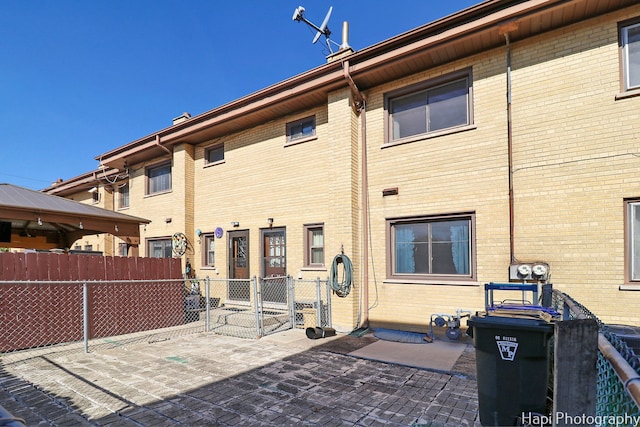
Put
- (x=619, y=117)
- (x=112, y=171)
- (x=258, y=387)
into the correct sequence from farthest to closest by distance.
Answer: (x=112, y=171) → (x=619, y=117) → (x=258, y=387)

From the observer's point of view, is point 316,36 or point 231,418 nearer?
point 231,418


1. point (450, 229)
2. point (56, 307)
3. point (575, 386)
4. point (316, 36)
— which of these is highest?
point (316, 36)

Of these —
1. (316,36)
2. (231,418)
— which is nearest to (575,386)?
(231,418)

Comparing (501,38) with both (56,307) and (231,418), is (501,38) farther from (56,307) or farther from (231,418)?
(56,307)

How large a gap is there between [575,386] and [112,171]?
1727 centimetres

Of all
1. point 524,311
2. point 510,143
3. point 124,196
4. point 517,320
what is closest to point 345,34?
point 510,143

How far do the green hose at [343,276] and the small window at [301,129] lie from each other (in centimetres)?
358

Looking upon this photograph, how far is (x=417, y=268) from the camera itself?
7906mm

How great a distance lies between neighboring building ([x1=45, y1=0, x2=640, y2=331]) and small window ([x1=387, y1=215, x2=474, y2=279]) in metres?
0.03

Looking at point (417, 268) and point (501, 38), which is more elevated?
point (501, 38)

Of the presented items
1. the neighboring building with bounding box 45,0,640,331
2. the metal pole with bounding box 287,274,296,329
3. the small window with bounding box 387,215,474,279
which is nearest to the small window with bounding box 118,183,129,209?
the neighboring building with bounding box 45,0,640,331

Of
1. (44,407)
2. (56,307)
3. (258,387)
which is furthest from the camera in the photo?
(56,307)

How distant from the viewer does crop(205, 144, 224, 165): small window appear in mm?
12034

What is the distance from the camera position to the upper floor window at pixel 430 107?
765 centimetres
